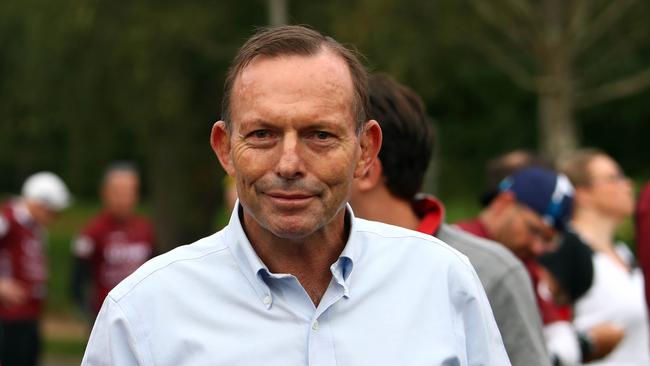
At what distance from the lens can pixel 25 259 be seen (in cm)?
1376

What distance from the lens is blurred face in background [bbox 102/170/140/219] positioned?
13.8 metres

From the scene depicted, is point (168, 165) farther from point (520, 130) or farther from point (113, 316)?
point (113, 316)

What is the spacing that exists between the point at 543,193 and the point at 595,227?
97.2 inches

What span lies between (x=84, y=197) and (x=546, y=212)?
54.6 metres

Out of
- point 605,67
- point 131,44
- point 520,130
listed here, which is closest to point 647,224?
point 131,44

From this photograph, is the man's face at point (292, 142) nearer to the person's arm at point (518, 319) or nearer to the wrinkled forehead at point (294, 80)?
the wrinkled forehead at point (294, 80)

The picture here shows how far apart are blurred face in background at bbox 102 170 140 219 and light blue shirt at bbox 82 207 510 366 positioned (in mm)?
10427

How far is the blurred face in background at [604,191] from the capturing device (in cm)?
841

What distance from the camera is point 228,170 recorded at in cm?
352

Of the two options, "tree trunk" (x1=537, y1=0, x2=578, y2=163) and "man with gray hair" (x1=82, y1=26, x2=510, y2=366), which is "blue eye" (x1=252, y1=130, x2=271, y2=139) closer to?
"man with gray hair" (x1=82, y1=26, x2=510, y2=366)

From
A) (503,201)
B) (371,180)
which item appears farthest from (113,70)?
(371,180)

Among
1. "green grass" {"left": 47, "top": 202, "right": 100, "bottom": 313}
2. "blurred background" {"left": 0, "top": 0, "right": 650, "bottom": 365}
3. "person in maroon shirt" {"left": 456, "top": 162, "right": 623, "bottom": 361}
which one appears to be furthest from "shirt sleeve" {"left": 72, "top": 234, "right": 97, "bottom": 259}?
"green grass" {"left": 47, "top": 202, "right": 100, "bottom": 313}

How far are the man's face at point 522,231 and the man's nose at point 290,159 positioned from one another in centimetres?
271

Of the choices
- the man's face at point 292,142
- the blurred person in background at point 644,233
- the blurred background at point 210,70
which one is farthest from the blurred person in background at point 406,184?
the blurred background at point 210,70
